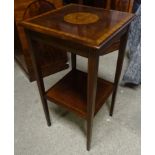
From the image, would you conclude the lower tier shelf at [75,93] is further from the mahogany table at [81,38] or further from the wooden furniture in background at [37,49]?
the wooden furniture in background at [37,49]

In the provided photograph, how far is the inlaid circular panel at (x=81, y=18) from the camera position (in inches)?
32.7

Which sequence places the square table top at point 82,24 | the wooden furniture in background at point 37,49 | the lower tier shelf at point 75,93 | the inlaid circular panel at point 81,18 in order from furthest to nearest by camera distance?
the wooden furniture in background at point 37,49, the lower tier shelf at point 75,93, the inlaid circular panel at point 81,18, the square table top at point 82,24

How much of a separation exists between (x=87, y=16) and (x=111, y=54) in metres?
1.16

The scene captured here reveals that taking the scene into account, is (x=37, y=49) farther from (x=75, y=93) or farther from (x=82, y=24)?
(x=82, y=24)

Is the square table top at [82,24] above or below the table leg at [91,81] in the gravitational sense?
above

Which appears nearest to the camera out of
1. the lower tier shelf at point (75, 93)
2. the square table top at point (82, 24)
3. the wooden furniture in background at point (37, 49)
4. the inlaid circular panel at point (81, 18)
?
the square table top at point (82, 24)

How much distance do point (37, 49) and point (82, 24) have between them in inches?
32.5

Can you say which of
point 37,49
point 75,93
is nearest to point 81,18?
point 75,93

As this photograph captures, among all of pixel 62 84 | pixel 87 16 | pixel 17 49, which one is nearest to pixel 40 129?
pixel 62 84

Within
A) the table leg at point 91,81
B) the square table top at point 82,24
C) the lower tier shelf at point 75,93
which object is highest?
the square table top at point 82,24

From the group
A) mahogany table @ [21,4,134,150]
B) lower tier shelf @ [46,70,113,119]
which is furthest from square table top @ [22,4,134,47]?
lower tier shelf @ [46,70,113,119]

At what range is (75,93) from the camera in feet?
3.54

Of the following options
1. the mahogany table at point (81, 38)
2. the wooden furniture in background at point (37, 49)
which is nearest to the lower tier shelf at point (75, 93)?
the mahogany table at point (81, 38)

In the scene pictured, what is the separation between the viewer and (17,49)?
2.05 m
